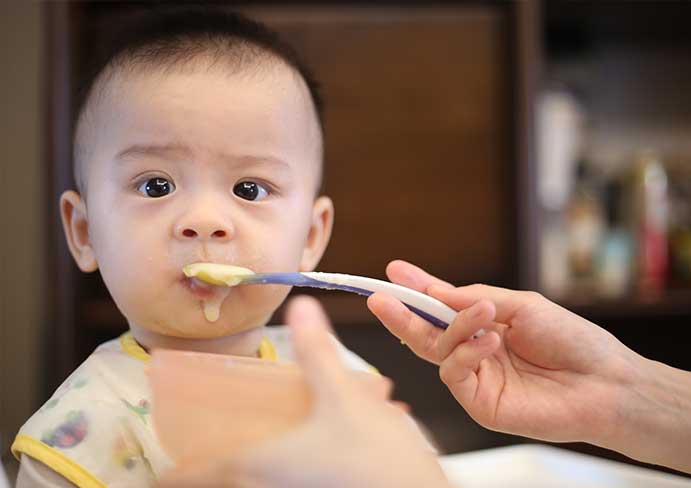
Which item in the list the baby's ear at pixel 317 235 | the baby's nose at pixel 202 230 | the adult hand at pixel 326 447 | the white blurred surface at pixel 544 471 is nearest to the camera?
the adult hand at pixel 326 447

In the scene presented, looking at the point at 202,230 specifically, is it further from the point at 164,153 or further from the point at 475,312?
the point at 475,312

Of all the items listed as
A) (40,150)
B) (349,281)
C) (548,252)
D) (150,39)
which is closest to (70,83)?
(40,150)

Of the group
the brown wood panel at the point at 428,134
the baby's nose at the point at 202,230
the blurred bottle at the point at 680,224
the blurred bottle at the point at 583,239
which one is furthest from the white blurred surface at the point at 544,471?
the blurred bottle at the point at 680,224

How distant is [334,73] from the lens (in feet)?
3.28

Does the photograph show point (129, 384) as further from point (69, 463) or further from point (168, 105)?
point (168, 105)

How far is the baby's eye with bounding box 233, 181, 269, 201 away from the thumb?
0.48 ft

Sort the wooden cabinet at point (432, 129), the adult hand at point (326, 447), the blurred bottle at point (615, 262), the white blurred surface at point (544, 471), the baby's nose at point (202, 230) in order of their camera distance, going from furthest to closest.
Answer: the blurred bottle at point (615, 262) → the wooden cabinet at point (432, 129) → the white blurred surface at point (544, 471) → the baby's nose at point (202, 230) → the adult hand at point (326, 447)

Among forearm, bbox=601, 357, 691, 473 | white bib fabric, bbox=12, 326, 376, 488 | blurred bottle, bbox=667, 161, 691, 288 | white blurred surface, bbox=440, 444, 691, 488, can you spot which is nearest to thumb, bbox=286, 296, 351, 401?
white bib fabric, bbox=12, 326, 376, 488

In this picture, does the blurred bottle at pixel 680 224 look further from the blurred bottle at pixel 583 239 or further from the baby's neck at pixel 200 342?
the baby's neck at pixel 200 342

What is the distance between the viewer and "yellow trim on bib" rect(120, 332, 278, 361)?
17.6 inches

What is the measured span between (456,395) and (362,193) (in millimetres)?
486

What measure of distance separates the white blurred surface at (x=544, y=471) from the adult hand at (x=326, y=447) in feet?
1.35

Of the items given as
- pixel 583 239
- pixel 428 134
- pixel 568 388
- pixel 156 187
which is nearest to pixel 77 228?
pixel 156 187

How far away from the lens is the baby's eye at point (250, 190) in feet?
1.45
